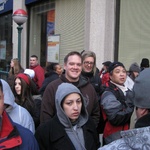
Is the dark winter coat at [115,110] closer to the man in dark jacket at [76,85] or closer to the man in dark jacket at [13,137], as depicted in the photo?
the man in dark jacket at [76,85]

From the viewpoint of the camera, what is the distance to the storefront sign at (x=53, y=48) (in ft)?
40.6

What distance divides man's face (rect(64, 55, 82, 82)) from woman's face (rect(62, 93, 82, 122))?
0.69 m

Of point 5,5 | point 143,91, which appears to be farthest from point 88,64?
point 5,5

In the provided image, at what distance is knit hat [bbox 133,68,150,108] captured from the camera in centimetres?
165

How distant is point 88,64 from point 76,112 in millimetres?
1638

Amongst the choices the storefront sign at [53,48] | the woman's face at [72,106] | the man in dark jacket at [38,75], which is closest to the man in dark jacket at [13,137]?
the woman's face at [72,106]

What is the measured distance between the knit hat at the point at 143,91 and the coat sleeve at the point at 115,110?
2.18 meters

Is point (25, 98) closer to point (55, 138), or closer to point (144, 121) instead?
point (55, 138)

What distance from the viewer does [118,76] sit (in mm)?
4230

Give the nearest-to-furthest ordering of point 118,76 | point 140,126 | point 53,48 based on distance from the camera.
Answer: point 140,126, point 118,76, point 53,48

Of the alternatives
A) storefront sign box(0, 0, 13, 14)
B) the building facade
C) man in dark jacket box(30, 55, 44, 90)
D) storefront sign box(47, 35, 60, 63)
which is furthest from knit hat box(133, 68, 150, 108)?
storefront sign box(0, 0, 13, 14)

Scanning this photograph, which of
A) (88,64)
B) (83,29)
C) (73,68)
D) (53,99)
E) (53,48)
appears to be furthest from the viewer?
(53,48)

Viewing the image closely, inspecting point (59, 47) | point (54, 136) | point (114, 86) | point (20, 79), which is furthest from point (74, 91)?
point (59, 47)

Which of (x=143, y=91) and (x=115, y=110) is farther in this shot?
(x=115, y=110)
